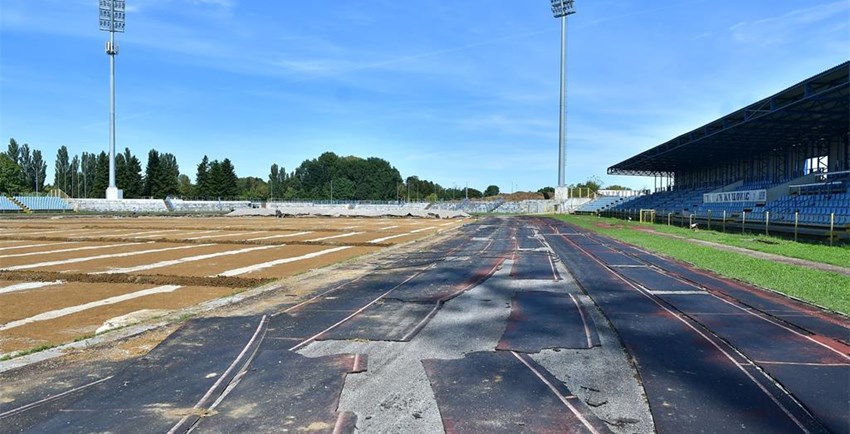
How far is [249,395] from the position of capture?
5371 millimetres

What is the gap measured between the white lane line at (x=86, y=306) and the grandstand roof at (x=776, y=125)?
109ft

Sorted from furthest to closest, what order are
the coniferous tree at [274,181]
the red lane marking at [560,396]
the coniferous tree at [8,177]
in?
the coniferous tree at [274,181]
the coniferous tree at [8,177]
the red lane marking at [560,396]

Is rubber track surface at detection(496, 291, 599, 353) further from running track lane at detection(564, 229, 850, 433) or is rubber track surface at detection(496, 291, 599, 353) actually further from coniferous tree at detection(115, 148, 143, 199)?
coniferous tree at detection(115, 148, 143, 199)

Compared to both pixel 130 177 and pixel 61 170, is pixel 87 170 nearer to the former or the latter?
pixel 61 170

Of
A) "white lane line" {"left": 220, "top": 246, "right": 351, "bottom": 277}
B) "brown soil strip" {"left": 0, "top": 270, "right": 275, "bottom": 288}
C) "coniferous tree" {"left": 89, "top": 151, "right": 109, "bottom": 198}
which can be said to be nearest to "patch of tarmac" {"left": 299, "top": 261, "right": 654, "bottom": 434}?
"brown soil strip" {"left": 0, "top": 270, "right": 275, "bottom": 288}

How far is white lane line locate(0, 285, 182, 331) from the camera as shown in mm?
8859

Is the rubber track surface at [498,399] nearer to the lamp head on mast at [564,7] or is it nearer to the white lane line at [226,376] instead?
the white lane line at [226,376]

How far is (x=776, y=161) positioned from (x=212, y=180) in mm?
108290

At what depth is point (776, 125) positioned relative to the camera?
39875mm

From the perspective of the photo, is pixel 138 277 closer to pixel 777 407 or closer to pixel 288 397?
pixel 288 397

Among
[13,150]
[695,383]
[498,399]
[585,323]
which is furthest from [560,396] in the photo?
[13,150]

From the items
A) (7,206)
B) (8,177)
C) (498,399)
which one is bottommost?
(498,399)

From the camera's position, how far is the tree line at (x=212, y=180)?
108 meters

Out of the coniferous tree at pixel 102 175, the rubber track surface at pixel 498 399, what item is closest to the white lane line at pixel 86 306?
the rubber track surface at pixel 498 399
